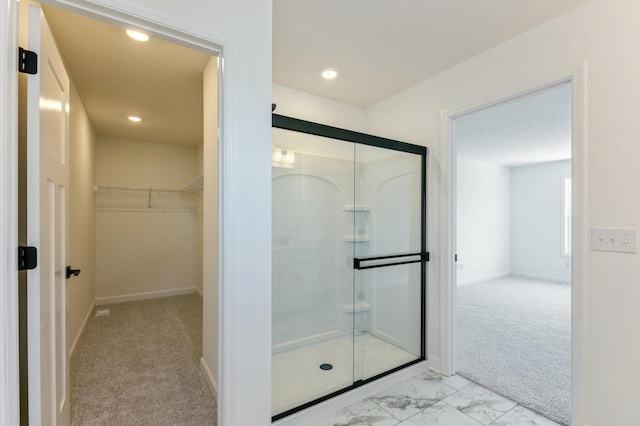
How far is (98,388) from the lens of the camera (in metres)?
2.20

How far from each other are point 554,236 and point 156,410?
7101 millimetres

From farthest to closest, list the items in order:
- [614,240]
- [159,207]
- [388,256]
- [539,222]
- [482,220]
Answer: [539,222]
[482,220]
[159,207]
[388,256]
[614,240]

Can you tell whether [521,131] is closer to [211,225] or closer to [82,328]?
[211,225]

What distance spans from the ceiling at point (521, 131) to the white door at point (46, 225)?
2.63 m

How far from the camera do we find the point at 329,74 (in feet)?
8.57

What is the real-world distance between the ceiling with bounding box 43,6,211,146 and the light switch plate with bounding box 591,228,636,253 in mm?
2811

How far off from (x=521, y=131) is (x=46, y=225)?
16.3ft

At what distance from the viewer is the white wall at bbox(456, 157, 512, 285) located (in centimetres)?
572

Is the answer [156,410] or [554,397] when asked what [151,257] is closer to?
[156,410]

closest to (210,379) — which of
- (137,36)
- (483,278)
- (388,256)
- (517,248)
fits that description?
(388,256)

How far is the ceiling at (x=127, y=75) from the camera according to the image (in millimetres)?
1977

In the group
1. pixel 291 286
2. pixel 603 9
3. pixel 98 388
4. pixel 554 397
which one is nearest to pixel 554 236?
pixel 554 397

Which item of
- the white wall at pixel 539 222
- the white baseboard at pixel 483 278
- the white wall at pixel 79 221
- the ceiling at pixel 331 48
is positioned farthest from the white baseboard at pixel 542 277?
the white wall at pixel 79 221

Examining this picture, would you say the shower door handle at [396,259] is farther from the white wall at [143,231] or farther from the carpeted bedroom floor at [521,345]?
the white wall at [143,231]
